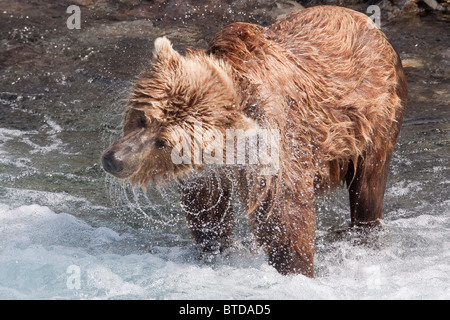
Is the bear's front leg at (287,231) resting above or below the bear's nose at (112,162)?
below

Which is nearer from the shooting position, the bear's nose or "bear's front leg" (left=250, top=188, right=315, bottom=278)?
the bear's nose

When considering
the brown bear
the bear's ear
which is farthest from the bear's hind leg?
the bear's ear

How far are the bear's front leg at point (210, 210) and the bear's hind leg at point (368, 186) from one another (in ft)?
3.40

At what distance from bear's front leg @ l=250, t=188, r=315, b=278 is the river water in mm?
123

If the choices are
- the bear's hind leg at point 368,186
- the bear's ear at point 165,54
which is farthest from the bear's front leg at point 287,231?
the bear's ear at point 165,54

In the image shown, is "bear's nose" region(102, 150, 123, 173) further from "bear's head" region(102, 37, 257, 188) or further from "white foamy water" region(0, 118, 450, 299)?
"white foamy water" region(0, 118, 450, 299)

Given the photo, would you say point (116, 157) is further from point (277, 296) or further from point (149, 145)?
point (277, 296)

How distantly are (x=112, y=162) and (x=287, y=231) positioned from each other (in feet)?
3.93

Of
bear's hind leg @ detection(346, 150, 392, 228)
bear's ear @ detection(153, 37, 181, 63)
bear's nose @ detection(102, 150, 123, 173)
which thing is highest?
bear's ear @ detection(153, 37, 181, 63)

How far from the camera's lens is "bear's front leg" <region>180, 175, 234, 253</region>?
186 inches

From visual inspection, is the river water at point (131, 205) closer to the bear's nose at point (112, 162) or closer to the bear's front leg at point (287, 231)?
the bear's front leg at point (287, 231)

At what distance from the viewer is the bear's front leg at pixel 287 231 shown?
4.50m

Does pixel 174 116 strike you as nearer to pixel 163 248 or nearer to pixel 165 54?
pixel 165 54

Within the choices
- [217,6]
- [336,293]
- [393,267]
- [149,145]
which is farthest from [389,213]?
[217,6]
